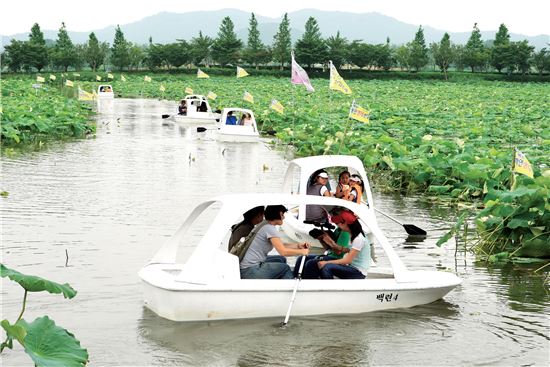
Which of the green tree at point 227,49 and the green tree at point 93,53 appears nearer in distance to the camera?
the green tree at point 227,49

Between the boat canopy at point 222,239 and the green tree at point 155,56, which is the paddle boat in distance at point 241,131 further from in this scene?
the green tree at point 155,56

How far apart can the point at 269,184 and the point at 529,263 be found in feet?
30.2

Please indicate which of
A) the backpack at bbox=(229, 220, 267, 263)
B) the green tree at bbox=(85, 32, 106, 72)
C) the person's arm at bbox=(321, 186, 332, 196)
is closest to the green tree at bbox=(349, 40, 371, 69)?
the green tree at bbox=(85, 32, 106, 72)

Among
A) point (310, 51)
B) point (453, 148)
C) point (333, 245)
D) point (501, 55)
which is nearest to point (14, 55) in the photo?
point (310, 51)

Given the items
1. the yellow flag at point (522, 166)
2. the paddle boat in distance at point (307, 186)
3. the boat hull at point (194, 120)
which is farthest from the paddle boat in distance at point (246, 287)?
the boat hull at point (194, 120)

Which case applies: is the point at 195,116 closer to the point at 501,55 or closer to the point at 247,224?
the point at 247,224

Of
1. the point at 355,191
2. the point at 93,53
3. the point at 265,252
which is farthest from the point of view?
the point at 93,53

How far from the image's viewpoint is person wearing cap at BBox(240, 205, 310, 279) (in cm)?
938

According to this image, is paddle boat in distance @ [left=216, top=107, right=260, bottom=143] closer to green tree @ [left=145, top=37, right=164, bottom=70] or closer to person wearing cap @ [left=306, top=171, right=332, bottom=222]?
person wearing cap @ [left=306, top=171, right=332, bottom=222]

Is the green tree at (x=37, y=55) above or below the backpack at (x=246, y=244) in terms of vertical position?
below

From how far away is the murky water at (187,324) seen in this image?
28.0 feet

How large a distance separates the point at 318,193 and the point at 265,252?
156 inches

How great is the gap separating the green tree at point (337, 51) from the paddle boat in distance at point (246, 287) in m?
103

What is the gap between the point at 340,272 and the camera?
9.74 metres
